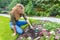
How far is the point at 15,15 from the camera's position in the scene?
7395 mm

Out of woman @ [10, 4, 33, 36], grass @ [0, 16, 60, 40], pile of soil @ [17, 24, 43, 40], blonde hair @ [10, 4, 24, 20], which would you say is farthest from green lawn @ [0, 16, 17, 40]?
blonde hair @ [10, 4, 24, 20]

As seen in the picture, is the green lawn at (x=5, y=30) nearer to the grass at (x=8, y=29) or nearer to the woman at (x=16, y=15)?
the grass at (x=8, y=29)

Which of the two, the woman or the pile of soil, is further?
the woman

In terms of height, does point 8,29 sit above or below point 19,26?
below

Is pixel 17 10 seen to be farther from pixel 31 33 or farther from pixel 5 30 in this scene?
pixel 5 30

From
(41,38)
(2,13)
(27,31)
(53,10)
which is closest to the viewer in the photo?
(41,38)

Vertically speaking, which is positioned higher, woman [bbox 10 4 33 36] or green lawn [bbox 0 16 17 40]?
woman [bbox 10 4 33 36]

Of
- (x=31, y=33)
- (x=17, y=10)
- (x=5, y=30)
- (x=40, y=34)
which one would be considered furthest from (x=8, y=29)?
(x=40, y=34)

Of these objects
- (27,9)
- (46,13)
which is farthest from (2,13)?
(46,13)

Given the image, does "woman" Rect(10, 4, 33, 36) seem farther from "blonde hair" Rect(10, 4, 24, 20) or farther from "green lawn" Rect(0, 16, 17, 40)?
"green lawn" Rect(0, 16, 17, 40)

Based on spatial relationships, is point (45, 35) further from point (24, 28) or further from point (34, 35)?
point (24, 28)

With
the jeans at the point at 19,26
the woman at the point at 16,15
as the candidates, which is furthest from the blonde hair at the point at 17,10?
the jeans at the point at 19,26

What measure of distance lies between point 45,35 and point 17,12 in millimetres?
1269

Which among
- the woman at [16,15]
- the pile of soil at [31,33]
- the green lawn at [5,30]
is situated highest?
the woman at [16,15]
